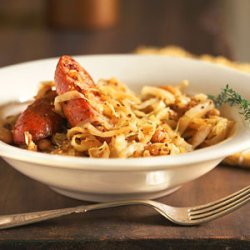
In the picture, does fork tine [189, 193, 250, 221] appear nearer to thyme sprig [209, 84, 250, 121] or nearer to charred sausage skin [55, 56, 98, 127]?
thyme sprig [209, 84, 250, 121]

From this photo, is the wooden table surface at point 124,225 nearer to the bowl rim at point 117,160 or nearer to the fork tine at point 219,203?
the fork tine at point 219,203

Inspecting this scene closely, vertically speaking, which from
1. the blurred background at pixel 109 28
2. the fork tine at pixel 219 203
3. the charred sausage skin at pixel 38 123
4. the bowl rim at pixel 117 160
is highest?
the bowl rim at pixel 117 160

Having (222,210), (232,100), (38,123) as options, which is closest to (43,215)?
(38,123)

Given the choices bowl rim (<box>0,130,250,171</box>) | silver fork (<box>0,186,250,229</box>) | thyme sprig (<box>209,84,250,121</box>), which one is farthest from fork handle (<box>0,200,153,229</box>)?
thyme sprig (<box>209,84,250,121</box>)

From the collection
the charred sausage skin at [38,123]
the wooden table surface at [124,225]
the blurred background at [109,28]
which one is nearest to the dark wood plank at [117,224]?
the wooden table surface at [124,225]

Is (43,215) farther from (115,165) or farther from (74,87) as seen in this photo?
(74,87)
